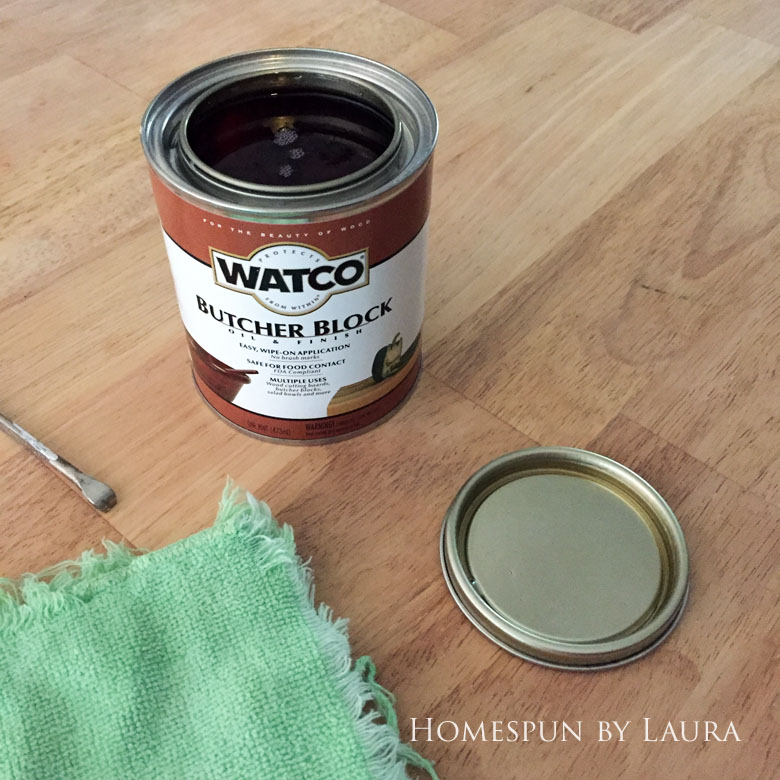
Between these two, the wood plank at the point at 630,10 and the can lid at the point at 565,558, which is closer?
the can lid at the point at 565,558

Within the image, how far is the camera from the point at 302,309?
0.57m

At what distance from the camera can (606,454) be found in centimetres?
69

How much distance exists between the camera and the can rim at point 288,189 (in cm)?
52


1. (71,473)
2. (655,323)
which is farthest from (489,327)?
(71,473)

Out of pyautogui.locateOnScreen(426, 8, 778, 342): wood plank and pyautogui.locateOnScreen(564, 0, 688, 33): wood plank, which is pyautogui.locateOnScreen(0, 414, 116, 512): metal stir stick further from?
pyautogui.locateOnScreen(564, 0, 688, 33): wood plank

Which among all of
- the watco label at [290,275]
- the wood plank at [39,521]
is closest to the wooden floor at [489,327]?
the wood plank at [39,521]

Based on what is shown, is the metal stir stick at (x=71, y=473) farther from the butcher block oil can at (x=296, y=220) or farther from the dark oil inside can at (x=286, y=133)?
the dark oil inside can at (x=286, y=133)

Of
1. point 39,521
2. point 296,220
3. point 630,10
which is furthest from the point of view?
point 630,10

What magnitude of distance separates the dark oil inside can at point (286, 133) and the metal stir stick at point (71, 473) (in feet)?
0.84

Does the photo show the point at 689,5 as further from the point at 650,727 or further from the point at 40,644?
the point at 40,644

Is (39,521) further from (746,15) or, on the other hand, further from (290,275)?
(746,15)

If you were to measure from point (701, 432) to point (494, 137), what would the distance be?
43 cm

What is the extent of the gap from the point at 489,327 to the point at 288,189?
0.32m

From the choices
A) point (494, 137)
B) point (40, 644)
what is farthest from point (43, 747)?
point (494, 137)
